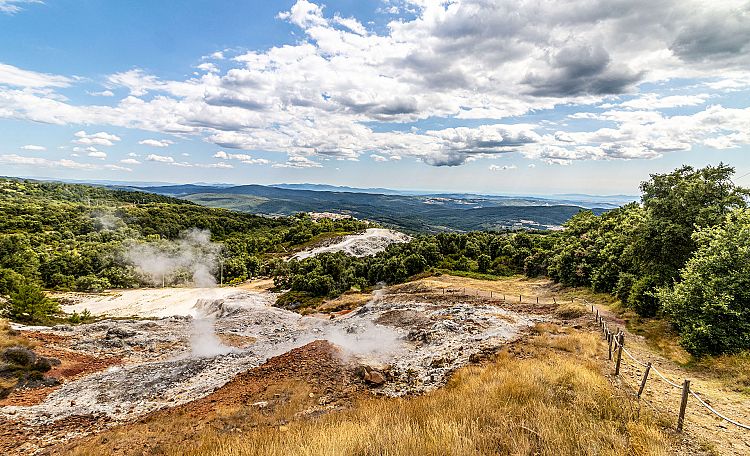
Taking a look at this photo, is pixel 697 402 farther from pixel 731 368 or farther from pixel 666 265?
pixel 666 265

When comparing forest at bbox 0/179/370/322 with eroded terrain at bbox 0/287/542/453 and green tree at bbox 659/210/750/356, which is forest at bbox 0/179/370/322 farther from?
green tree at bbox 659/210/750/356

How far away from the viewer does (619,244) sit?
37.0 metres

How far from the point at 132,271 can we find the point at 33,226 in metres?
58.5

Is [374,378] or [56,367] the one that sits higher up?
[374,378]

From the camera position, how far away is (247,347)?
26047 mm

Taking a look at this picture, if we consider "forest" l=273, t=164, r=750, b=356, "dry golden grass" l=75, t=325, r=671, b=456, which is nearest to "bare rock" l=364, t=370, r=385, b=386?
"dry golden grass" l=75, t=325, r=671, b=456

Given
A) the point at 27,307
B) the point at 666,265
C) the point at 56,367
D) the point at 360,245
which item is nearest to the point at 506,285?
the point at 666,265

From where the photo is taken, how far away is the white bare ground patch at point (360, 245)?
3536 inches

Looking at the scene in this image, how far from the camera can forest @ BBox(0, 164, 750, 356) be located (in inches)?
680

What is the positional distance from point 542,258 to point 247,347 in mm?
42242

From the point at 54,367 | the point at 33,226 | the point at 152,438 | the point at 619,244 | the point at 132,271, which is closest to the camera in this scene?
the point at 152,438

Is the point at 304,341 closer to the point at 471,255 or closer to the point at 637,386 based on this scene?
the point at 637,386

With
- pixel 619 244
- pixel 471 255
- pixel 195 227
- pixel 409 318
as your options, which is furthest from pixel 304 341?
pixel 195 227

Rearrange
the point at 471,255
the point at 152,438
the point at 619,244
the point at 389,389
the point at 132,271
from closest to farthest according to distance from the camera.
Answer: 1. the point at 152,438
2. the point at 389,389
3. the point at 619,244
4. the point at 471,255
5. the point at 132,271
